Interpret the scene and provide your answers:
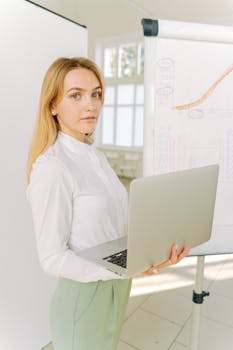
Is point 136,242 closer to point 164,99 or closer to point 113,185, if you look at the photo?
point 113,185

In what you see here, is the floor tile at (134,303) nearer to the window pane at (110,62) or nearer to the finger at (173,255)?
the finger at (173,255)

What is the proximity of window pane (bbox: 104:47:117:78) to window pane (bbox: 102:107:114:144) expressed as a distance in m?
0.81

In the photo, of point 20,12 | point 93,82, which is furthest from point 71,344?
point 20,12

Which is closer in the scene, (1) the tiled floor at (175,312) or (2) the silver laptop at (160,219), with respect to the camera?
(2) the silver laptop at (160,219)

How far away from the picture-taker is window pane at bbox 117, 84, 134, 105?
258 inches

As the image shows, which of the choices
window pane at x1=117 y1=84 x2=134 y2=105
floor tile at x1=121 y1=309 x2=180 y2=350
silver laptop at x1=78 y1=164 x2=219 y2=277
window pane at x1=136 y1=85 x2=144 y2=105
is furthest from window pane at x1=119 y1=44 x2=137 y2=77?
silver laptop at x1=78 y1=164 x2=219 y2=277

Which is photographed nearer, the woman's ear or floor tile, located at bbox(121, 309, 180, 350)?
the woman's ear

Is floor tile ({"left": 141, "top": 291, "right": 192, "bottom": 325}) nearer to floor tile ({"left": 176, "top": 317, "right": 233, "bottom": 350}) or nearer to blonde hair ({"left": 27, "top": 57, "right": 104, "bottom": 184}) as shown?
floor tile ({"left": 176, "top": 317, "right": 233, "bottom": 350})

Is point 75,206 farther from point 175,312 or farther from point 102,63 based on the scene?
point 102,63

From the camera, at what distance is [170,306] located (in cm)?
226

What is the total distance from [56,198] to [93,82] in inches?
17.0

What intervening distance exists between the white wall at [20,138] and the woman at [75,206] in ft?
1.34

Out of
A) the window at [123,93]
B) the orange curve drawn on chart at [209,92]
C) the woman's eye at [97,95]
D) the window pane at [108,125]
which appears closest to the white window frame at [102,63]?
the window at [123,93]

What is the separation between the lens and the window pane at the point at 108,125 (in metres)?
6.97
